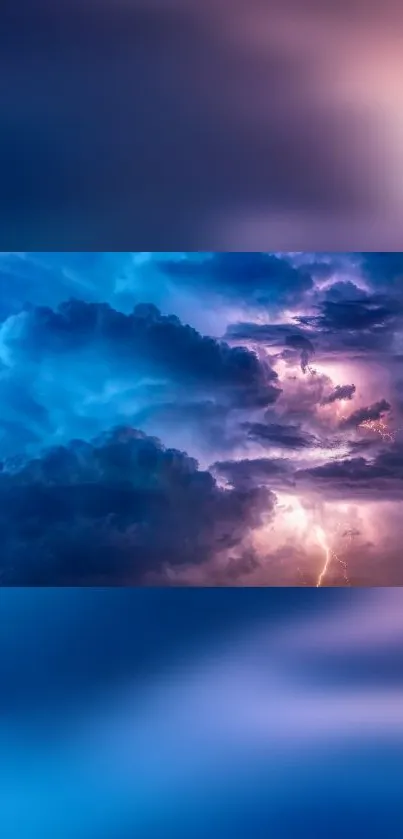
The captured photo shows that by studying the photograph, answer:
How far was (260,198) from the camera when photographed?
12.1 feet

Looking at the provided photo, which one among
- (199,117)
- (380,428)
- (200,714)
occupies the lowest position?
(200,714)

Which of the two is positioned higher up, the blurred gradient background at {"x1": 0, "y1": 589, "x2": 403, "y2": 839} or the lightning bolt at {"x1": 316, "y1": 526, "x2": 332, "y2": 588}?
the lightning bolt at {"x1": 316, "y1": 526, "x2": 332, "y2": 588}

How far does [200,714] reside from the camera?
230 centimetres

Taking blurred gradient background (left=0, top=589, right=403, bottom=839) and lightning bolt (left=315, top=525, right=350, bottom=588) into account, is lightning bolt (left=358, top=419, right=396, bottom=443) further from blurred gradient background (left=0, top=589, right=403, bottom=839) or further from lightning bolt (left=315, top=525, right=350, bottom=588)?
blurred gradient background (left=0, top=589, right=403, bottom=839)

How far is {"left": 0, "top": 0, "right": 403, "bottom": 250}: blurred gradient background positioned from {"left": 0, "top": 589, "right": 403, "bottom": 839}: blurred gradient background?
1664mm


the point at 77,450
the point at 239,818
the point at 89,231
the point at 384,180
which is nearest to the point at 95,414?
Answer: the point at 77,450

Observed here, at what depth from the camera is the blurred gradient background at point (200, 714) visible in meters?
1.75

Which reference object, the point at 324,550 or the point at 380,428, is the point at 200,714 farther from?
the point at 380,428

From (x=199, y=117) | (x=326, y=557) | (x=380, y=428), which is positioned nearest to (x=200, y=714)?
(x=326, y=557)

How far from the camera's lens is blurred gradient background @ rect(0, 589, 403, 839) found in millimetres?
1748

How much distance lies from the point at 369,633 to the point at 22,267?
2172 mm

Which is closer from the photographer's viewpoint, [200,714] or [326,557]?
[200,714]

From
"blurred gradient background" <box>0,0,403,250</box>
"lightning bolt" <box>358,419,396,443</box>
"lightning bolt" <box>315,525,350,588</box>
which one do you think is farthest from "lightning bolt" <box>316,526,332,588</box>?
"blurred gradient background" <box>0,0,403,250</box>

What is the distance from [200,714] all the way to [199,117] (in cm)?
256
